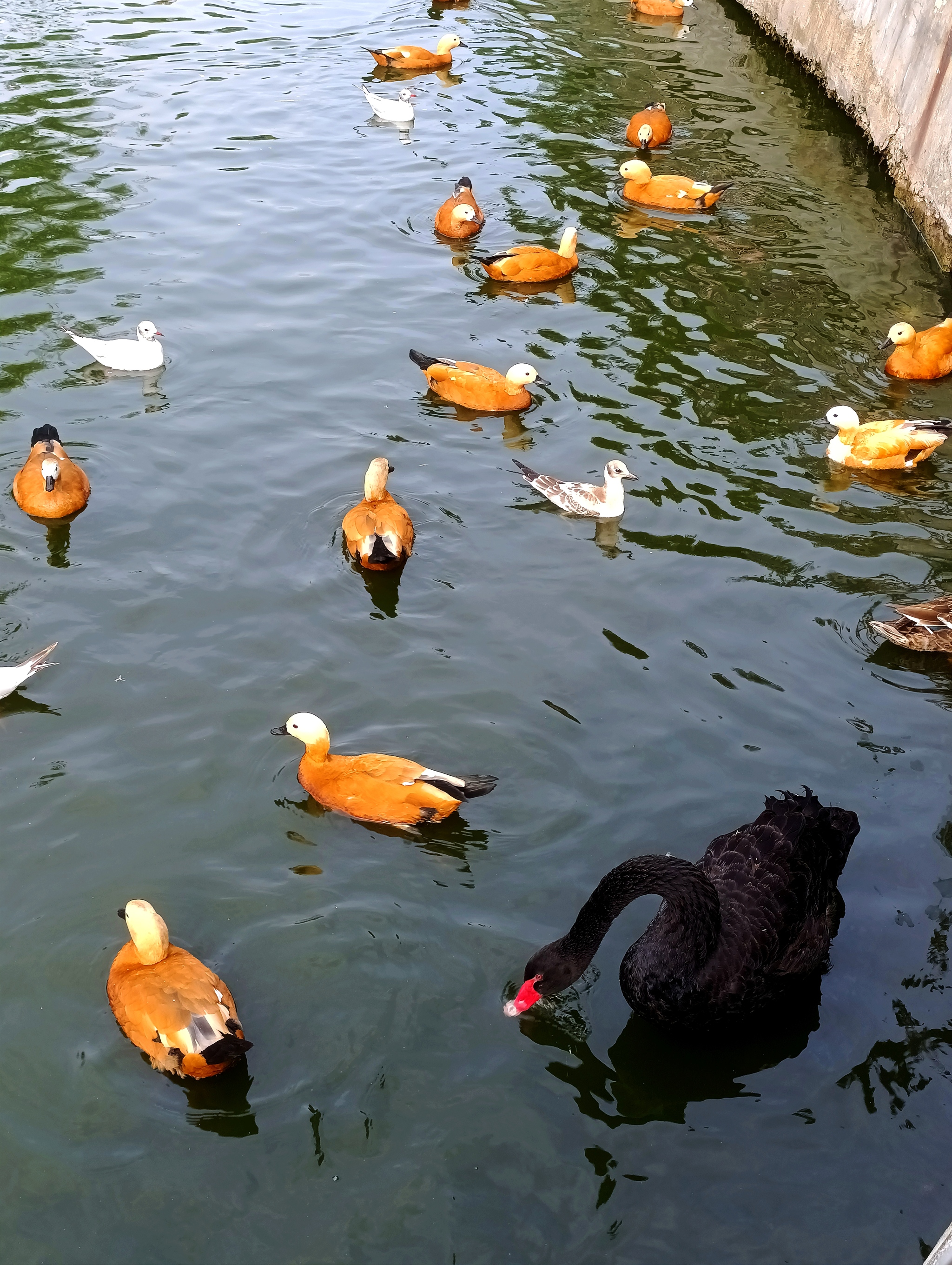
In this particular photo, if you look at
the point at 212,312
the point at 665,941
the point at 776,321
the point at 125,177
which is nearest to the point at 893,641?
the point at 665,941

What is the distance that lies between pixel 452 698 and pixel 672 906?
8.14 feet

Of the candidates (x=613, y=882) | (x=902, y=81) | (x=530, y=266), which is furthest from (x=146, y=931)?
(x=902, y=81)

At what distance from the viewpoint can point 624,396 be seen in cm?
1106

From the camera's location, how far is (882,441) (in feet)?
32.4

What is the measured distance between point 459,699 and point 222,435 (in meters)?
4.09

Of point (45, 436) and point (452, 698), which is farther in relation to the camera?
point (45, 436)

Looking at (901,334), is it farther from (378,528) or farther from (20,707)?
(20,707)

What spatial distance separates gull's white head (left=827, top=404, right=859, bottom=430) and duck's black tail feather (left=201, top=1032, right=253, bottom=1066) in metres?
7.22

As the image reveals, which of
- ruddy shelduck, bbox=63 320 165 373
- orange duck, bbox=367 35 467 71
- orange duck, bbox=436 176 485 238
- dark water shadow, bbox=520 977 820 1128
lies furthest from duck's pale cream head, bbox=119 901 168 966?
orange duck, bbox=367 35 467 71

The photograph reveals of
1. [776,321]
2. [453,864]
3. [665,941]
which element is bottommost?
[453,864]

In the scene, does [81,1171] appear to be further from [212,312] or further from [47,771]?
[212,312]

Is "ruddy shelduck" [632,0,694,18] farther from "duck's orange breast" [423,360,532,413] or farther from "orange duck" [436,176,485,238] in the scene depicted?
"duck's orange breast" [423,360,532,413]

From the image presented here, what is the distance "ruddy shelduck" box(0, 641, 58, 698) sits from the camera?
7.52 metres

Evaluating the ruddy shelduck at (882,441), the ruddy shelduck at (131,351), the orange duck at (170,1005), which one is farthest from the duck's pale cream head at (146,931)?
the ruddy shelduck at (882,441)
